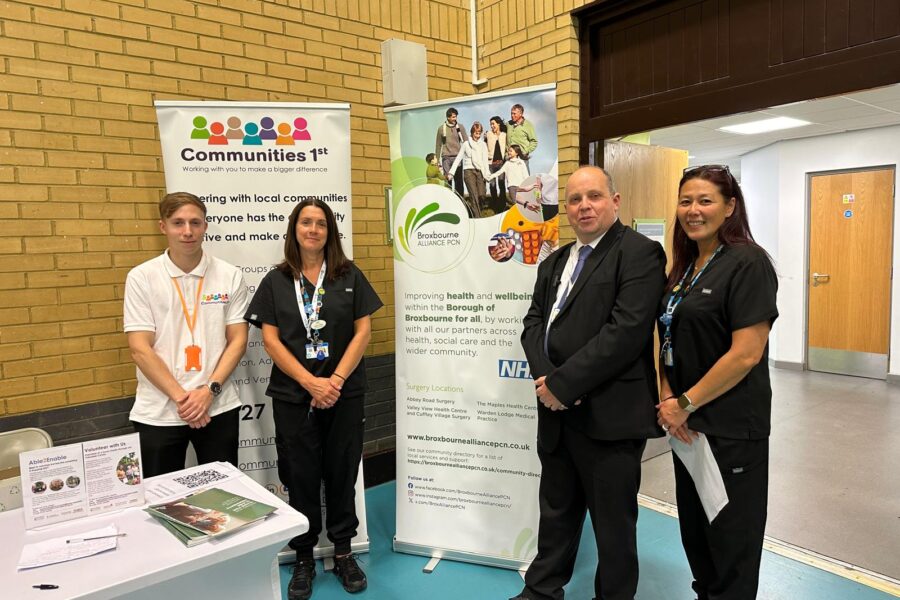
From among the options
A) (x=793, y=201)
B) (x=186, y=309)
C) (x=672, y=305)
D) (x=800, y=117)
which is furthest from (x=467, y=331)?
(x=793, y=201)

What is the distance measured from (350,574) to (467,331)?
1.22m

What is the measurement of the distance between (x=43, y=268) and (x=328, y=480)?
1.70m

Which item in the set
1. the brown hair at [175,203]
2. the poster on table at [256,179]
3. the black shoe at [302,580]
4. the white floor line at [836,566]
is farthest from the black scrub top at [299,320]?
the white floor line at [836,566]

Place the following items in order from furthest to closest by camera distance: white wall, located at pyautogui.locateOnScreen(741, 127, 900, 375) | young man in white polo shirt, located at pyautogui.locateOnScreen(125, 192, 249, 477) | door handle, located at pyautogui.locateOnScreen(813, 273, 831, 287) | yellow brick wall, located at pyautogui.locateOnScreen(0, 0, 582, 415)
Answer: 1. door handle, located at pyautogui.locateOnScreen(813, 273, 831, 287)
2. white wall, located at pyautogui.locateOnScreen(741, 127, 900, 375)
3. yellow brick wall, located at pyautogui.locateOnScreen(0, 0, 582, 415)
4. young man in white polo shirt, located at pyautogui.locateOnScreen(125, 192, 249, 477)

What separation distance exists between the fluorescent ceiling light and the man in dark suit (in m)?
4.91

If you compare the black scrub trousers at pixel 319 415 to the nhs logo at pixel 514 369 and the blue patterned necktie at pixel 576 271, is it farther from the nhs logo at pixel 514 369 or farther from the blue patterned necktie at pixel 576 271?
the blue patterned necktie at pixel 576 271

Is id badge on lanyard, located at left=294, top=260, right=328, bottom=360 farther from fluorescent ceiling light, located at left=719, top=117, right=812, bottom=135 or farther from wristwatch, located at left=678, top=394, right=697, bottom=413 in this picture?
fluorescent ceiling light, located at left=719, top=117, right=812, bottom=135

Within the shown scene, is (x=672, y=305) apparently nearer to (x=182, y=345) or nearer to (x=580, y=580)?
(x=580, y=580)

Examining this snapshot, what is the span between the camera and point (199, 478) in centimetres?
186

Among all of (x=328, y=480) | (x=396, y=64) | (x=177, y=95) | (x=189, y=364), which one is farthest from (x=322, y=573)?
(x=396, y=64)

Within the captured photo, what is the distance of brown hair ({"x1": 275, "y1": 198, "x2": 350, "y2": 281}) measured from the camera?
8.51ft

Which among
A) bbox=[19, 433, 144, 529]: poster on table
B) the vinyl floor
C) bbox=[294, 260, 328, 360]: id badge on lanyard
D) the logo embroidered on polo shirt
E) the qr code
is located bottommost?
the vinyl floor

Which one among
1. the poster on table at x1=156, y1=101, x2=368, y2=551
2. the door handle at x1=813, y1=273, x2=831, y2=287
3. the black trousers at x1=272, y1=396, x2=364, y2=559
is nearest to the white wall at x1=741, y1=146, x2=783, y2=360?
the door handle at x1=813, y1=273, x2=831, y2=287

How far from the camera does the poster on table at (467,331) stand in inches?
104
